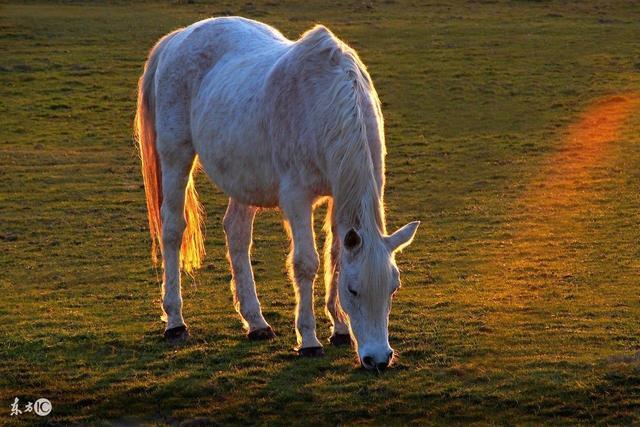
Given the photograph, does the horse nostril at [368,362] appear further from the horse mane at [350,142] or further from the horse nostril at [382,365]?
the horse mane at [350,142]

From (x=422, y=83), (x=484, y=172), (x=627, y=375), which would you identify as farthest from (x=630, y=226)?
(x=422, y=83)

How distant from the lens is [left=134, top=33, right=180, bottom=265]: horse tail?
1055cm

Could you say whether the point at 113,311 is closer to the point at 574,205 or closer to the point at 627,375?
the point at 627,375

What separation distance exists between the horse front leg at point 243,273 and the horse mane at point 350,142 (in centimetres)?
206

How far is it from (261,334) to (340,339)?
2.93 feet

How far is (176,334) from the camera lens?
995cm

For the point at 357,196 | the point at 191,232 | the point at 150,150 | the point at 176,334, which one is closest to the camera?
the point at 357,196

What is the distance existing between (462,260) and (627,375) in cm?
526

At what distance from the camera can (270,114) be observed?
8.92 metres

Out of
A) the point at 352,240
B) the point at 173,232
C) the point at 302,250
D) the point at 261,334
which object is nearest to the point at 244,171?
the point at 302,250

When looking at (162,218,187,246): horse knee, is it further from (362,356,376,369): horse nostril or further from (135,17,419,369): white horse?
(362,356,376,369): horse nostril

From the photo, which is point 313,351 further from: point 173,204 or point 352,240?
point 173,204

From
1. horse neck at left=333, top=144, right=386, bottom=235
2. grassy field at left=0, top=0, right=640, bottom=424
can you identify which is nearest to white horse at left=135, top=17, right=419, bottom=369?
horse neck at left=333, top=144, right=386, bottom=235

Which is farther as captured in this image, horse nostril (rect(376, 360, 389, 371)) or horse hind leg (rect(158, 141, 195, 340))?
horse hind leg (rect(158, 141, 195, 340))
